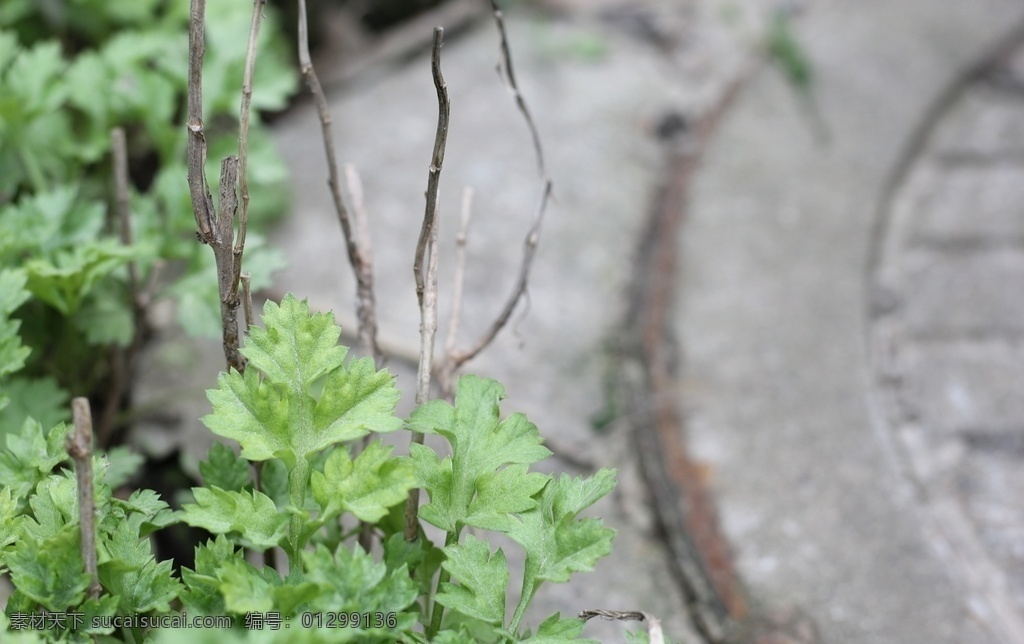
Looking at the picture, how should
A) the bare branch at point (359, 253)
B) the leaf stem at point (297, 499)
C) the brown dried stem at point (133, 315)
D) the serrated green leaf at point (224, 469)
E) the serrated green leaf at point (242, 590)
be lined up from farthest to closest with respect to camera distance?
the brown dried stem at point (133, 315), the bare branch at point (359, 253), the serrated green leaf at point (224, 469), the leaf stem at point (297, 499), the serrated green leaf at point (242, 590)

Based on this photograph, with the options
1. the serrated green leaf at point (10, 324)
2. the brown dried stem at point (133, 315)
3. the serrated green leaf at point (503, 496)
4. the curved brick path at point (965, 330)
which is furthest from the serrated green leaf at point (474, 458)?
the curved brick path at point (965, 330)

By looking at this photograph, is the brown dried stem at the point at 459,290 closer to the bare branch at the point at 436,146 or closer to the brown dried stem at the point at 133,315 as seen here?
the bare branch at the point at 436,146

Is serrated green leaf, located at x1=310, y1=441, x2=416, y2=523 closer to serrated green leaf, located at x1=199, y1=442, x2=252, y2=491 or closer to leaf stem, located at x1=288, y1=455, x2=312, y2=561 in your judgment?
leaf stem, located at x1=288, y1=455, x2=312, y2=561

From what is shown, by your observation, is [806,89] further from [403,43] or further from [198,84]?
[198,84]

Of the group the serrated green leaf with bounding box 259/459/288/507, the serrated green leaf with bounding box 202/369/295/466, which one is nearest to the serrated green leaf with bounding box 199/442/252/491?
the serrated green leaf with bounding box 259/459/288/507

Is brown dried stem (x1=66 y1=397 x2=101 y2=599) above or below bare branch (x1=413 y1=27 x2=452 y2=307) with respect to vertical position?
below

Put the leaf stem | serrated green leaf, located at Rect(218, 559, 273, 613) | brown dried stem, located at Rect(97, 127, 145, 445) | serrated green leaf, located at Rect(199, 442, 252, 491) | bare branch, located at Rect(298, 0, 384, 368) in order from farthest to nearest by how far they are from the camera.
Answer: brown dried stem, located at Rect(97, 127, 145, 445) < bare branch, located at Rect(298, 0, 384, 368) < serrated green leaf, located at Rect(199, 442, 252, 491) < the leaf stem < serrated green leaf, located at Rect(218, 559, 273, 613)
